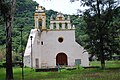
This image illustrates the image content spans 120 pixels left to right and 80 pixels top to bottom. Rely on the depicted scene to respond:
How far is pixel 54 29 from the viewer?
52125 millimetres

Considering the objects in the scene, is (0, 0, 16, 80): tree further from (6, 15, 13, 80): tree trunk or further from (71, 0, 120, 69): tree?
(71, 0, 120, 69): tree

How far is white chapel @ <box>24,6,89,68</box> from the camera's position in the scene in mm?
51562

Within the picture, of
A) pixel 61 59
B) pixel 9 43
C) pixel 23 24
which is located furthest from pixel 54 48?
pixel 23 24

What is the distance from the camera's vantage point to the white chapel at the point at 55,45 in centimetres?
5156

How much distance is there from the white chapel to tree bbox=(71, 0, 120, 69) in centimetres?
1395

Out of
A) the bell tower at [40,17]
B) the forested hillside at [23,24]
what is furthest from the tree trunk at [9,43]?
the forested hillside at [23,24]

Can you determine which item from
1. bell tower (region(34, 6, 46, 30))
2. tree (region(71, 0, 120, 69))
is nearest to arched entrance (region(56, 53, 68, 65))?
bell tower (region(34, 6, 46, 30))

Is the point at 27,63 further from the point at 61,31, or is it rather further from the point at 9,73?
the point at 9,73

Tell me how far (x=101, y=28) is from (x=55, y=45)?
52.5 ft

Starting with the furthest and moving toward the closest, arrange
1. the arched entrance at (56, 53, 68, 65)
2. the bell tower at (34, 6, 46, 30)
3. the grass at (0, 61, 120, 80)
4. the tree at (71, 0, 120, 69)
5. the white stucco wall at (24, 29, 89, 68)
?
the arched entrance at (56, 53, 68, 65)
the bell tower at (34, 6, 46, 30)
the white stucco wall at (24, 29, 89, 68)
the tree at (71, 0, 120, 69)
the grass at (0, 61, 120, 80)

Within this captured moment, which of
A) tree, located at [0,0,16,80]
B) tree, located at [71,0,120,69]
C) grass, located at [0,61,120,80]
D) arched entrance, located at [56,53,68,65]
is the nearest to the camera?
grass, located at [0,61,120,80]

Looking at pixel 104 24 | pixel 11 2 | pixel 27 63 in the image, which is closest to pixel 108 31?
pixel 104 24

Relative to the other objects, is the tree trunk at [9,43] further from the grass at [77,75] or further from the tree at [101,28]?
the tree at [101,28]

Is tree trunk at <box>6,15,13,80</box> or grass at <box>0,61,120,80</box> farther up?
tree trunk at <box>6,15,13,80</box>
